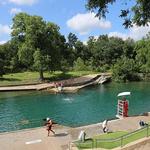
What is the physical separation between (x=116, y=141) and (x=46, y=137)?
22.4 feet

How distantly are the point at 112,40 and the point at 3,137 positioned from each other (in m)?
89.9

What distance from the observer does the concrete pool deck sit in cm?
2448

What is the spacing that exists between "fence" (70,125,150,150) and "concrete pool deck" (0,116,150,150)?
59.2 inches

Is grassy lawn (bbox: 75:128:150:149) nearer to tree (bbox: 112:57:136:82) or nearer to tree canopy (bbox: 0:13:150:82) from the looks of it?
tree canopy (bbox: 0:13:150:82)

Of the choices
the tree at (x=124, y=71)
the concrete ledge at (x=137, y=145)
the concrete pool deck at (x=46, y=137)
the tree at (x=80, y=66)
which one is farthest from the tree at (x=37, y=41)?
the concrete ledge at (x=137, y=145)

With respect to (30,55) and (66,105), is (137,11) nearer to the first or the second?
(66,105)

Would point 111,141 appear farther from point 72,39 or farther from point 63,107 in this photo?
point 72,39

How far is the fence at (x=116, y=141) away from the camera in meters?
20.4

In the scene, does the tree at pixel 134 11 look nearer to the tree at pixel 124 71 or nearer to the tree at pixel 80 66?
the tree at pixel 124 71

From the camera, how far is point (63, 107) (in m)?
47.1

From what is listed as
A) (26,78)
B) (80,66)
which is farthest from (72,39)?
(26,78)

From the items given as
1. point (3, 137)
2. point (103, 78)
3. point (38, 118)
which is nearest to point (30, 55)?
point (103, 78)

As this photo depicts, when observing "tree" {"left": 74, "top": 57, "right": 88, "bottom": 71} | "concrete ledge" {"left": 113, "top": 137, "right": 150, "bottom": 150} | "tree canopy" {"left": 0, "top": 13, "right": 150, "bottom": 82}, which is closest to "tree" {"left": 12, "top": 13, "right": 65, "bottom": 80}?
"tree canopy" {"left": 0, "top": 13, "right": 150, "bottom": 82}

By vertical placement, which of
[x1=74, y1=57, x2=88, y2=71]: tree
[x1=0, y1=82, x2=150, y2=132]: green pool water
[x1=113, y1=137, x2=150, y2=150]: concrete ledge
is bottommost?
[x1=0, y1=82, x2=150, y2=132]: green pool water
